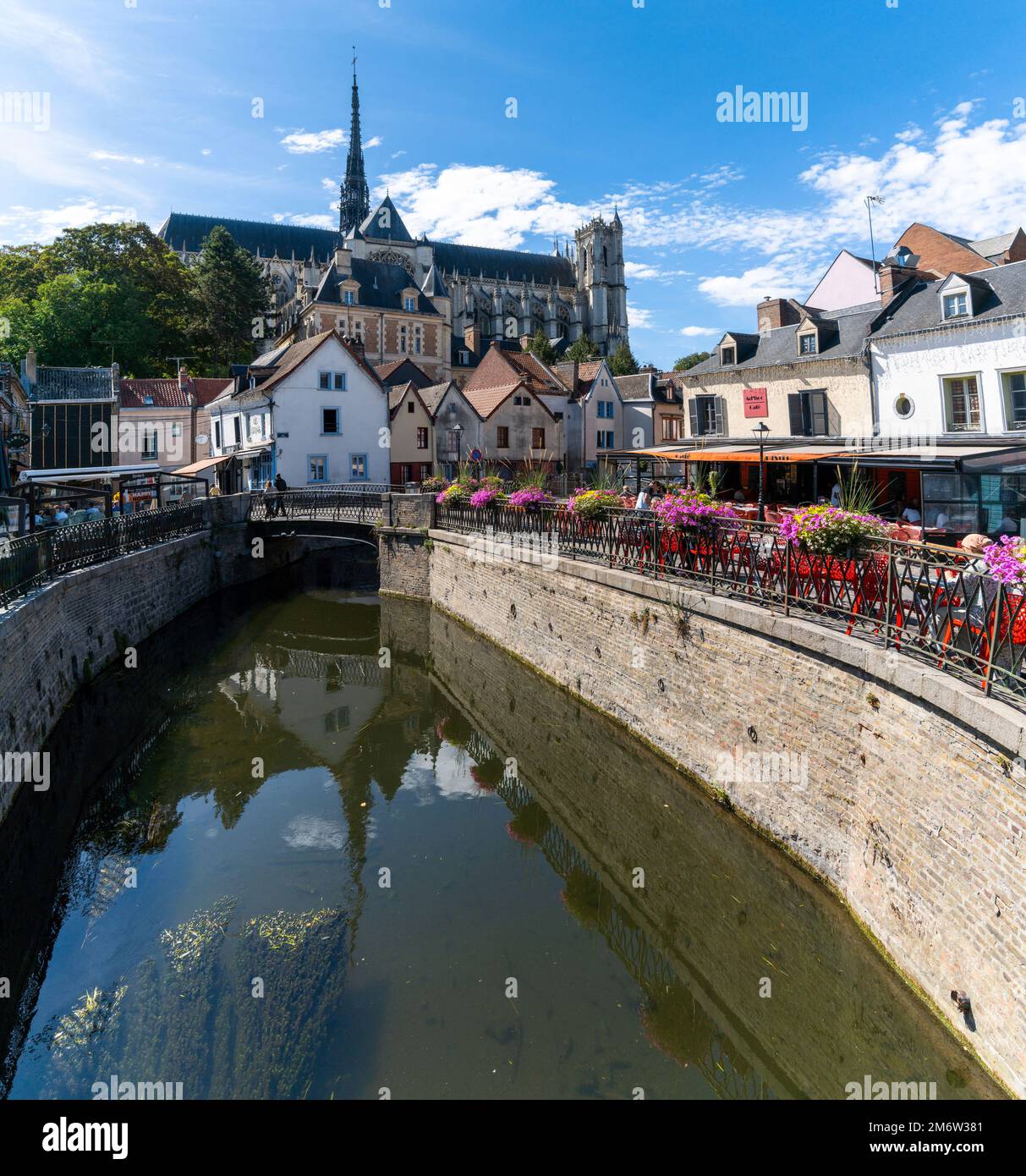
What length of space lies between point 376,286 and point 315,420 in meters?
28.0

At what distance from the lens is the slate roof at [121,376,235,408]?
43.3 m

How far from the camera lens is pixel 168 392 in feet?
148

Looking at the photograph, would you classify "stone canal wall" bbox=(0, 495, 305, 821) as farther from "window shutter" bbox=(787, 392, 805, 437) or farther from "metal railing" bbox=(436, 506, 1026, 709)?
"window shutter" bbox=(787, 392, 805, 437)

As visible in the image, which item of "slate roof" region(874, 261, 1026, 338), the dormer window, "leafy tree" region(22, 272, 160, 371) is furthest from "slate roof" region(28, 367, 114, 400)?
the dormer window

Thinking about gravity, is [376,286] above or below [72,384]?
above

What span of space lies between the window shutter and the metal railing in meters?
13.2

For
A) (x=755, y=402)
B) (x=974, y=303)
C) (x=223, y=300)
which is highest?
(x=223, y=300)

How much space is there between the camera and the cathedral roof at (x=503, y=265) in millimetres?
98062

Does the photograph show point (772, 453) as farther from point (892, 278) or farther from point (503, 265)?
point (503, 265)

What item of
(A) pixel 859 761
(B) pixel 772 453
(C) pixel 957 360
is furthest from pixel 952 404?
(A) pixel 859 761

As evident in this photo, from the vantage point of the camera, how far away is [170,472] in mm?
27703

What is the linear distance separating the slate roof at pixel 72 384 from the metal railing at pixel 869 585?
36148 millimetres

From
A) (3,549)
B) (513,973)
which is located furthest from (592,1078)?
(3,549)
